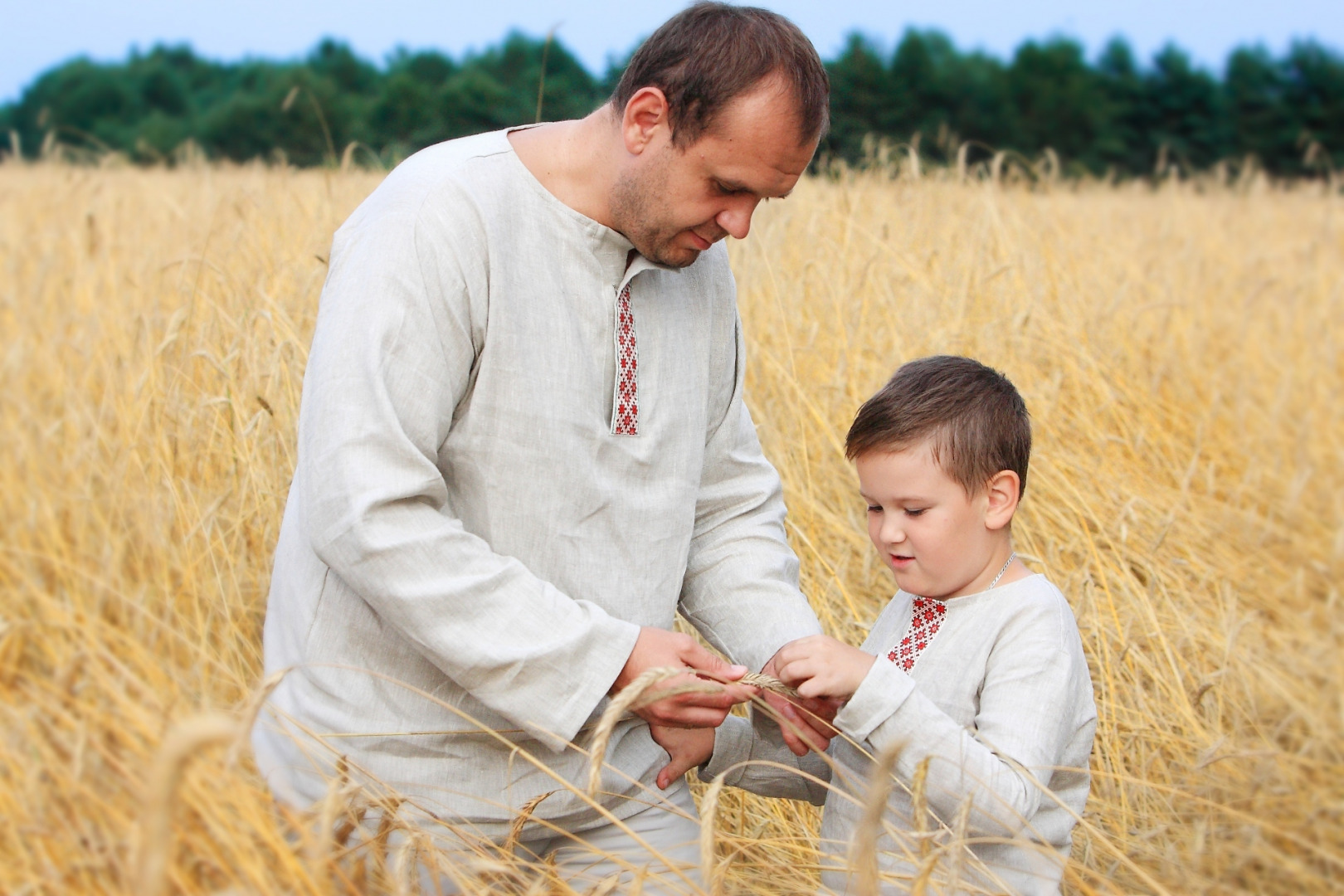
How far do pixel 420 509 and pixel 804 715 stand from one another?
689mm

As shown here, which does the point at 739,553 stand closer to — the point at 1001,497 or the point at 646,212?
the point at 1001,497

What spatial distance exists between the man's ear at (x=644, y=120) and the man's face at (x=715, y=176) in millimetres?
14

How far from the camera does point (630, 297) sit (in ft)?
6.15

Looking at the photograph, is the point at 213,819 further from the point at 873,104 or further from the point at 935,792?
the point at 873,104

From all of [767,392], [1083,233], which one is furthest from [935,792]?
[1083,233]

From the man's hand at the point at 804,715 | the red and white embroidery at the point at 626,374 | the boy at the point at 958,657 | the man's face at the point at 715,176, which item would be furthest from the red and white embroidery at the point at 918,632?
the man's face at the point at 715,176

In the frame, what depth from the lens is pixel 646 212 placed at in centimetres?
175

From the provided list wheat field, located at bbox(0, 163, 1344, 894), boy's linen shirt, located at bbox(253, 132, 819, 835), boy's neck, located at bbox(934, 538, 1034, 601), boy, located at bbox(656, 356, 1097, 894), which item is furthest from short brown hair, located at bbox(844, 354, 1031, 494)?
wheat field, located at bbox(0, 163, 1344, 894)

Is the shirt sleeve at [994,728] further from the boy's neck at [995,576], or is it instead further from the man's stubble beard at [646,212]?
the man's stubble beard at [646,212]

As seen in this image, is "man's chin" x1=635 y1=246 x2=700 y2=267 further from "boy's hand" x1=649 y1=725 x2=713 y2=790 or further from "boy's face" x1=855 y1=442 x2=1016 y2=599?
"boy's hand" x1=649 y1=725 x2=713 y2=790

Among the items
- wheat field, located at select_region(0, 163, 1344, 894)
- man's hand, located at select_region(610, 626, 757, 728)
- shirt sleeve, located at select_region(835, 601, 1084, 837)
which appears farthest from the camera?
man's hand, located at select_region(610, 626, 757, 728)

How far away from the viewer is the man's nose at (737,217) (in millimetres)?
1754

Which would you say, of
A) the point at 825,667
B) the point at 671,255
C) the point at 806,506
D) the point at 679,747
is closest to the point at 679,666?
the point at 825,667

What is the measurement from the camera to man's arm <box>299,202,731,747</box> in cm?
155
